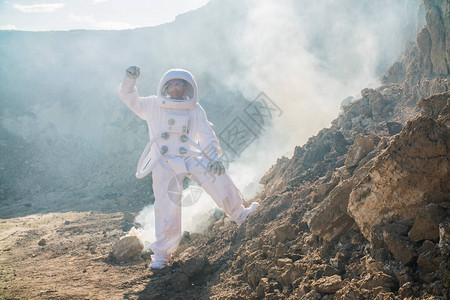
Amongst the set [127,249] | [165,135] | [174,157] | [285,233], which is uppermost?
[165,135]

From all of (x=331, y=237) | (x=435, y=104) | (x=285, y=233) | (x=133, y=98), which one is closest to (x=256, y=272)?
(x=285, y=233)

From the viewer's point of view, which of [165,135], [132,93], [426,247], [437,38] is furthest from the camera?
[437,38]

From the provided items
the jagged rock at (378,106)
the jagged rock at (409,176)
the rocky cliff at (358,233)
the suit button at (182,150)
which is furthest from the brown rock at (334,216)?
the jagged rock at (378,106)

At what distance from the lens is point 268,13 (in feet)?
64.8

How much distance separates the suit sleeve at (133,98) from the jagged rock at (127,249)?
1.77 meters

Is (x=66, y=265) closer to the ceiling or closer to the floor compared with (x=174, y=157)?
closer to the floor

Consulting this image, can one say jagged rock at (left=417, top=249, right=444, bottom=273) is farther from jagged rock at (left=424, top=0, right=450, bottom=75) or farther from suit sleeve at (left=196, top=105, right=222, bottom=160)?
jagged rock at (left=424, top=0, right=450, bottom=75)

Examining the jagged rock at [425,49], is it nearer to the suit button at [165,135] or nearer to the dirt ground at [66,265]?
the suit button at [165,135]

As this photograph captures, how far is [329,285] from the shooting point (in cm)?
227

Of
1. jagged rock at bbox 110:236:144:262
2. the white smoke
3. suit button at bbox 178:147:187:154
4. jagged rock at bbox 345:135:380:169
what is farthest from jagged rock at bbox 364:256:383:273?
the white smoke

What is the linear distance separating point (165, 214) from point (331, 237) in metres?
2.20

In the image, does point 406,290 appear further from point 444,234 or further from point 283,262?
point 283,262

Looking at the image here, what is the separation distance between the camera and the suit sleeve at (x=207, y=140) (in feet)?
14.8

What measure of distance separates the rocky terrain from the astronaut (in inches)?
14.1
